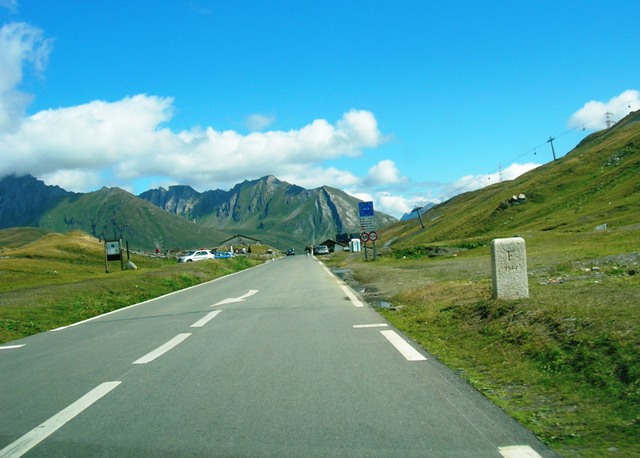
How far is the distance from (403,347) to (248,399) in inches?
137

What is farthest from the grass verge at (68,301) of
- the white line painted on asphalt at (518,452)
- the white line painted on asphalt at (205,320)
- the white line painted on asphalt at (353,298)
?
the white line painted on asphalt at (518,452)

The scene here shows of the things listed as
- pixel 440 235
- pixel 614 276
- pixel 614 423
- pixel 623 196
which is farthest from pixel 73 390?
pixel 440 235

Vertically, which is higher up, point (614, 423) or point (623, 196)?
point (623, 196)

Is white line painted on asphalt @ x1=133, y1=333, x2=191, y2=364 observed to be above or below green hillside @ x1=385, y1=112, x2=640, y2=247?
below

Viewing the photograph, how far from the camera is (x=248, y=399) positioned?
638 centimetres

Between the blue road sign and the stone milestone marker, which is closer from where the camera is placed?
the stone milestone marker

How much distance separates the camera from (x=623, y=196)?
65312mm

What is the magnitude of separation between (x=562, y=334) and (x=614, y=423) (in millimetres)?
2741

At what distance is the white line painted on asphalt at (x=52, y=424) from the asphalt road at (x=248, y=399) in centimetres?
2

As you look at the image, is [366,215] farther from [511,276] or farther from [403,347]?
[403,347]

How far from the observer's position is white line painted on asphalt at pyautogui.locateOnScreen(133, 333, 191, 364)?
356 inches

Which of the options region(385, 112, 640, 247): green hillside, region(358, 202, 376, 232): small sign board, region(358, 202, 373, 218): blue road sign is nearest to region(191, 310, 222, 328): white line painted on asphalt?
region(358, 202, 376, 232): small sign board

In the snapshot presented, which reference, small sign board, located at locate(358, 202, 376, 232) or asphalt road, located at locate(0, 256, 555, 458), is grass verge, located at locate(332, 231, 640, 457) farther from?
small sign board, located at locate(358, 202, 376, 232)

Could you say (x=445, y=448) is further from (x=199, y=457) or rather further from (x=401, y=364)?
(x=401, y=364)
